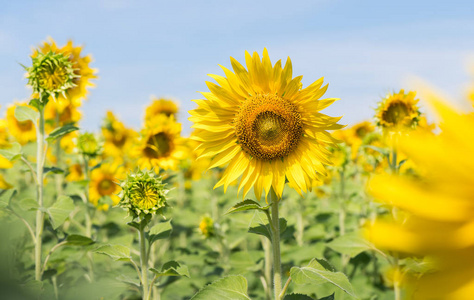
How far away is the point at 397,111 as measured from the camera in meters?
3.65

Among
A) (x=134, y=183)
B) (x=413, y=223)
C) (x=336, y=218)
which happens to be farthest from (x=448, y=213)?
(x=336, y=218)

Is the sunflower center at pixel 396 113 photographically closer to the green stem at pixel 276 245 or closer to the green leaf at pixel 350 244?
the green leaf at pixel 350 244

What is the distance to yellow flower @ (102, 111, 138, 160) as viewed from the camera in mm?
6730

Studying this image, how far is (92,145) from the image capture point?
4.37 meters

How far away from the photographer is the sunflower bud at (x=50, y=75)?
2.94 m

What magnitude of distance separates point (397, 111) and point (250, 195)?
1.74m

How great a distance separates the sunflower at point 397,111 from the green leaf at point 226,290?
79.0 inches

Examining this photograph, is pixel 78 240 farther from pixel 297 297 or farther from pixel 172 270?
pixel 297 297

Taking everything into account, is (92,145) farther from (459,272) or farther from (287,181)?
(459,272)

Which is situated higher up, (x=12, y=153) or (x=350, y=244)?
(x=12, y=153)

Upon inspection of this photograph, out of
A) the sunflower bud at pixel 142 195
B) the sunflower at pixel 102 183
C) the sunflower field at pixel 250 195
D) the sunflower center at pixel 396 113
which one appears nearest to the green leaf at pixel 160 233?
the sunflower field at pixel 250 195

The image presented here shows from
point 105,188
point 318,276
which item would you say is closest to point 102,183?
point 105,188

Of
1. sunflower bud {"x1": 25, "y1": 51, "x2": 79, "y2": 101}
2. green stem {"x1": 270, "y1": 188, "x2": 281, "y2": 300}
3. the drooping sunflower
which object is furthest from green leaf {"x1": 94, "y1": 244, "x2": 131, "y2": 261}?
sunflower bud {"x1": 25, "y1": 51, "x2": 79, "y2": 101}

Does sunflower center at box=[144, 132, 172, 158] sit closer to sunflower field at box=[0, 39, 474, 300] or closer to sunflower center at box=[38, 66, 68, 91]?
sunflower field at box=[0, 39, 474, 300]
